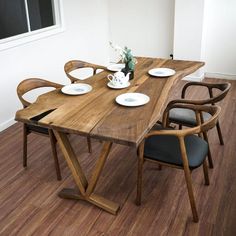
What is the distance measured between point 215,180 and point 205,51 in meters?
2.62

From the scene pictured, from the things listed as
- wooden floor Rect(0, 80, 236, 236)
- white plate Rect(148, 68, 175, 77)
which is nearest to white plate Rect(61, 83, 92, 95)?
white plate Rect(148, 68, 175, 77)

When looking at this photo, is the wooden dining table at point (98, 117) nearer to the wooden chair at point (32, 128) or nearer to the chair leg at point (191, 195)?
the wooden chair at point (32, 128)

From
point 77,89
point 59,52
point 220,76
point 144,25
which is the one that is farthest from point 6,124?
point 220,76

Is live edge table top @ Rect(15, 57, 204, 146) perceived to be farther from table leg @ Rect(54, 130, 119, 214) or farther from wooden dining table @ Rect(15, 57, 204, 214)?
table leg @ Rect(54, 130, 119, 214)

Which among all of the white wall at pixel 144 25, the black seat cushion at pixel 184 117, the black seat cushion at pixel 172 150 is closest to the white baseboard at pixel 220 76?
the white wall at pixel 144 25

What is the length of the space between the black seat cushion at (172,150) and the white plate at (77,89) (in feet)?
2.04

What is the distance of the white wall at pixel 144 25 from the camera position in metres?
4.66

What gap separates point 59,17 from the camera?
4035 mm

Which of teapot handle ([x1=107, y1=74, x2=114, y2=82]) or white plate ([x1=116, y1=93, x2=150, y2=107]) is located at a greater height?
teapot handle ([x1=107, y1=74, x2=114, y2=82])

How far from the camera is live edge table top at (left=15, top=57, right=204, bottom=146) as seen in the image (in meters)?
1.83

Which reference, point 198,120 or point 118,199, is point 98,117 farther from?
point 198,120

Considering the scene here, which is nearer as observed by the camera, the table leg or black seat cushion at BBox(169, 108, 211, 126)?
the table leg

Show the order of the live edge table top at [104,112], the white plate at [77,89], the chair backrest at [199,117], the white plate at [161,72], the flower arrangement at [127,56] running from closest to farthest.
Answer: the live edge table top at [104,112]
the chair backrest at [199,117]
the white plate at [77,89]
the flower arrangement at [127,56]
the white plate at [161,72]

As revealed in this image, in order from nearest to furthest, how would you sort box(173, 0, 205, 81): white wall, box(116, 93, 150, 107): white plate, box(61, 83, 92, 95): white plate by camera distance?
box(116, 93, 150, 107): white plate → box(61, 83, 92, 95): white plate → box(173, 0, 205, 81): white wall
